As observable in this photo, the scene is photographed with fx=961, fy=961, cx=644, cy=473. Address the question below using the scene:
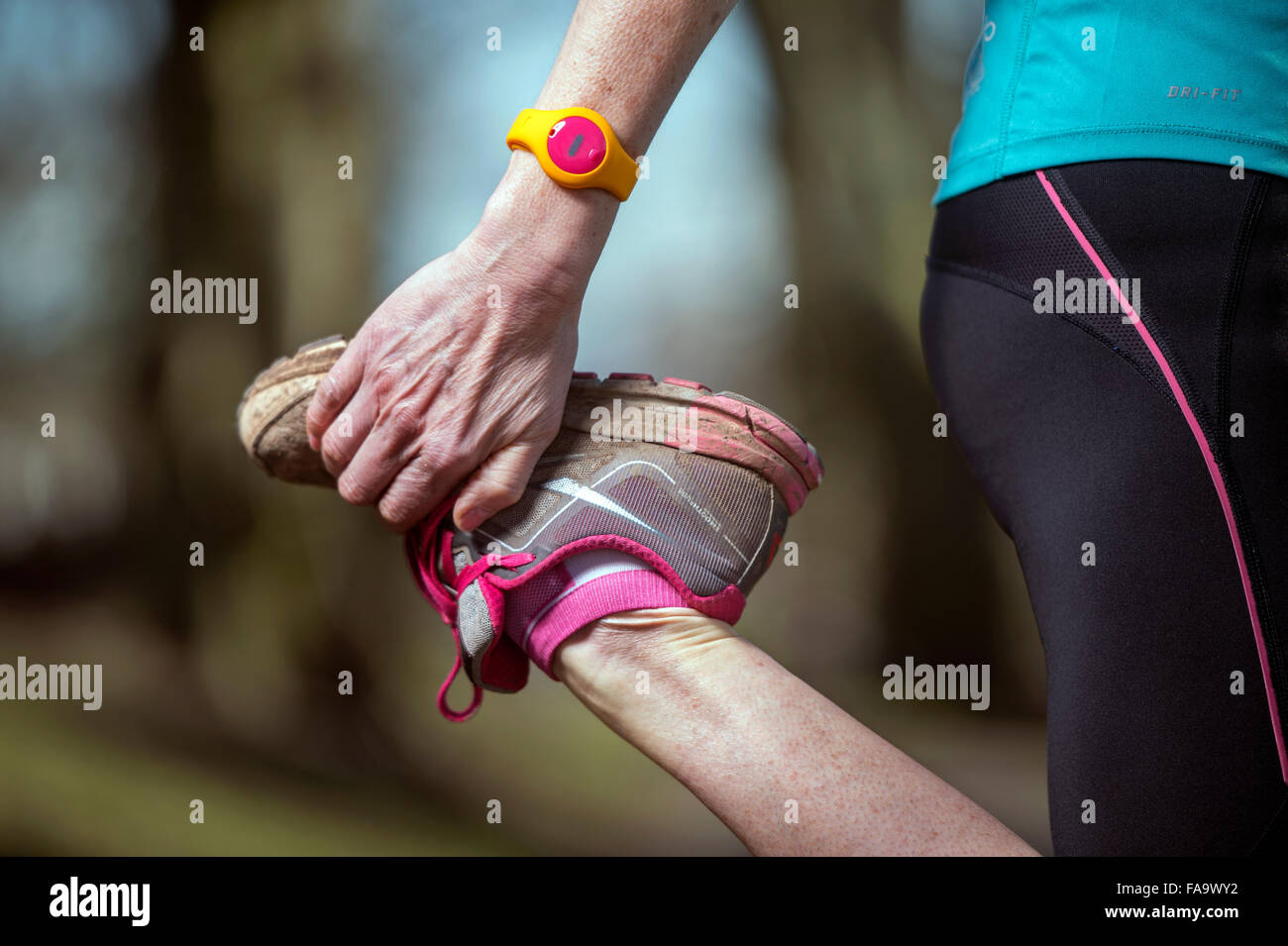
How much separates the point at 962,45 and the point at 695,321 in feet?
3.19

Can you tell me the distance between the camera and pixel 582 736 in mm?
1990

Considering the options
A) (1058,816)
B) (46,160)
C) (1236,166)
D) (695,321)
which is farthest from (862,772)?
(46,160)

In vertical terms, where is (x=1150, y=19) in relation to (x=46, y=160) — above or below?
below

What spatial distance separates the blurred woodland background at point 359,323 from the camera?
199 cm

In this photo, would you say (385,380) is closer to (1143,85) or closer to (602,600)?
(602,600)

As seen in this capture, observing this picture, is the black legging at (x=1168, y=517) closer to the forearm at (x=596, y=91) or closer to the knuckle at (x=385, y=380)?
the forearm at (x=596, y=91)

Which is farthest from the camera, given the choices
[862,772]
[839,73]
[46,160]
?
[839,73]

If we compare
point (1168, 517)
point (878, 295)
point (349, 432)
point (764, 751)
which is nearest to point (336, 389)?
point (349, 432)

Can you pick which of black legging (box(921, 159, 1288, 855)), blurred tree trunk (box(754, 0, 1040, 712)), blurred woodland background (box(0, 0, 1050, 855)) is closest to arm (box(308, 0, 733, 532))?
black legging (box(921, 159, 1288, 855))

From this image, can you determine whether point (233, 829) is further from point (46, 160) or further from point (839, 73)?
point (839, 73)

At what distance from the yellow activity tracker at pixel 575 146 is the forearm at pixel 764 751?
0.25 meters

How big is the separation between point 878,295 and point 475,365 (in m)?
1.95

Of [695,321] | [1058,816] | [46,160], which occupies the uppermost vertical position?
[46,160]

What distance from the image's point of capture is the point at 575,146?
524mm
